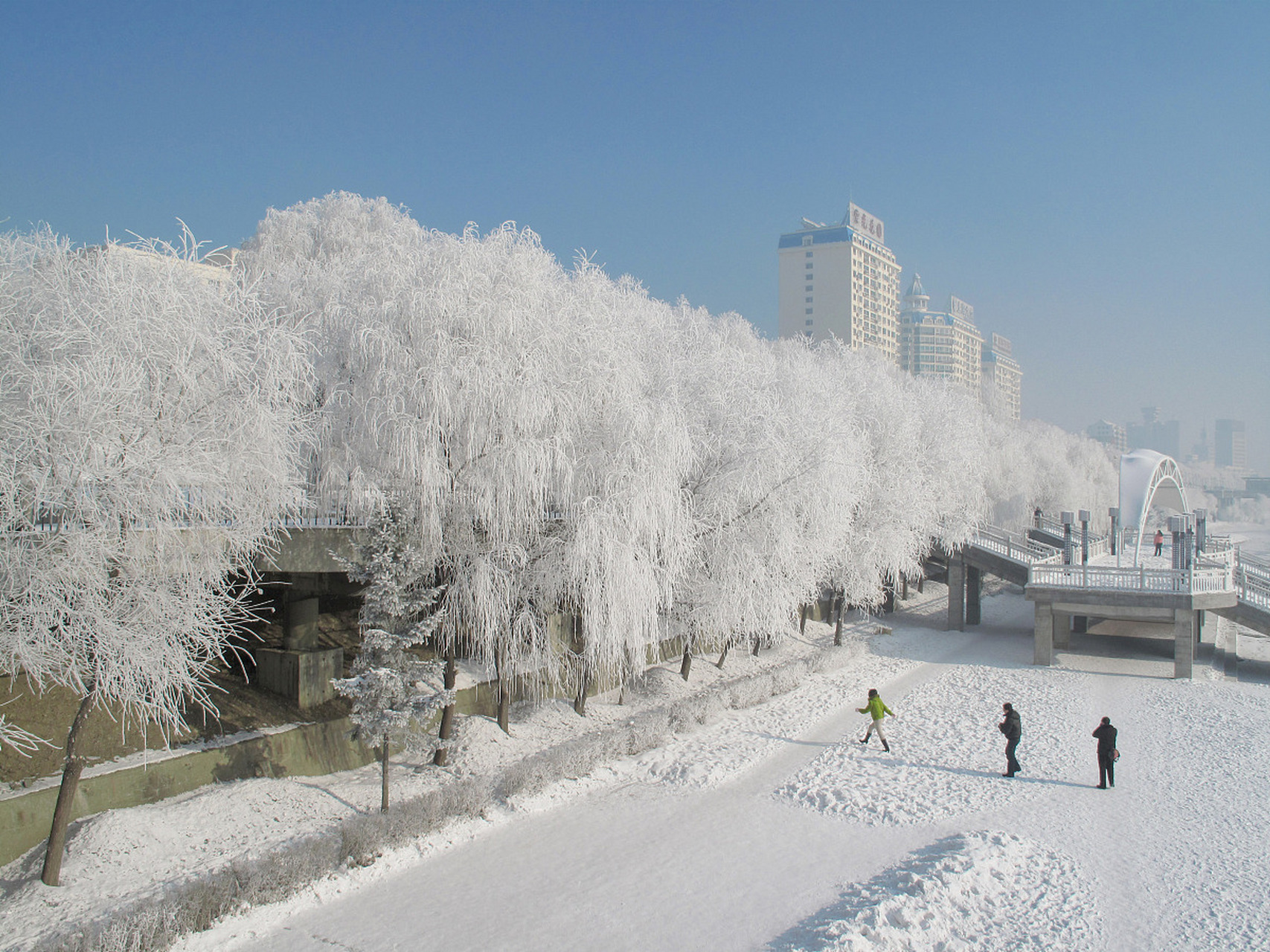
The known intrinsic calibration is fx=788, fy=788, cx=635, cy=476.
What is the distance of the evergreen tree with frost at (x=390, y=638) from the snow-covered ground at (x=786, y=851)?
181 cm

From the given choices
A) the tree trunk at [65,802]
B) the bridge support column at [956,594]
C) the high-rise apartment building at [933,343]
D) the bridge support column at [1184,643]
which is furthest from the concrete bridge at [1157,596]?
the high-rise apartment building at [933,343]

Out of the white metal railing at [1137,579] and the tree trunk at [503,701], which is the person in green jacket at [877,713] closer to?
the tree trunk at [503,701]

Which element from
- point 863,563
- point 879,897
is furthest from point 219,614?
point 863,563

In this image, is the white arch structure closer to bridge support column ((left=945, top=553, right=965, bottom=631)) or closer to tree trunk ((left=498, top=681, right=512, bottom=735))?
bridge support column ((left=945, top=553, right=965, bottom=631))

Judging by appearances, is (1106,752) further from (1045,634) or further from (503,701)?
(1045,634)

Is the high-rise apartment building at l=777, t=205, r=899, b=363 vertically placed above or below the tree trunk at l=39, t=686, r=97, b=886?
above

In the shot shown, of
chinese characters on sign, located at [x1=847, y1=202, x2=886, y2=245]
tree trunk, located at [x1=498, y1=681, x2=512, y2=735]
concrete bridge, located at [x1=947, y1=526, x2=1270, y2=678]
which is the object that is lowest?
tree trunk, located at [x1=498, y1=681, x2=512, y2=735]

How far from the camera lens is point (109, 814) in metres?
11.2

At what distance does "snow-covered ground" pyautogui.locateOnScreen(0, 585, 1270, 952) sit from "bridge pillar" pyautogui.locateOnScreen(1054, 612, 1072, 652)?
11109 mm

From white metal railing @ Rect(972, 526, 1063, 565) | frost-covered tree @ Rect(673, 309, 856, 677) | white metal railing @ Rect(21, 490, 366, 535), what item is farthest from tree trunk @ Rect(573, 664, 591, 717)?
white metal railing @ Rect(972, 526, 1063, 565)

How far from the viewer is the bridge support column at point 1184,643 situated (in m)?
23.2

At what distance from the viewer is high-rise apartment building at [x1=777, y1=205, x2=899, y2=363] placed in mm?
129875

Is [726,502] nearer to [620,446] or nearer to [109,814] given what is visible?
[620,446]

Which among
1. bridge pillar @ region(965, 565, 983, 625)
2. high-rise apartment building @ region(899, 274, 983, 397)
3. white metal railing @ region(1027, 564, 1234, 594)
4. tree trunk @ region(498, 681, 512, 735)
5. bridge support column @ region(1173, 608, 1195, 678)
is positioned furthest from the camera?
high-rise apartment building @ region(899, 274, 983, 397)
